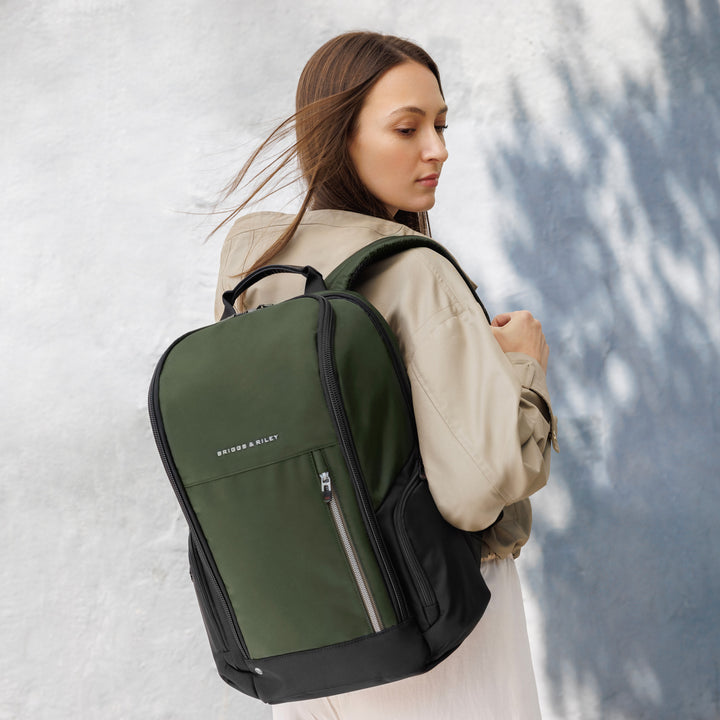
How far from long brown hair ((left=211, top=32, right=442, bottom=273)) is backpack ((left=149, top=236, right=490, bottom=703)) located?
0.24m

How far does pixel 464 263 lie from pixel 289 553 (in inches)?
59.1

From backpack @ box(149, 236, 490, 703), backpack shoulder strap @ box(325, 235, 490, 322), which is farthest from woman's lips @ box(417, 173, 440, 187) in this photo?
backpack @ box(149, 236, 490, 703)

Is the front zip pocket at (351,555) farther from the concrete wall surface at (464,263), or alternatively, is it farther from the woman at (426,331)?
the concrete wall surface at (464,263)

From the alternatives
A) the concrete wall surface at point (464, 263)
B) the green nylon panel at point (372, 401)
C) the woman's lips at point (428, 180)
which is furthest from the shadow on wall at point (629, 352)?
the green nylon panel at point (372, 401)

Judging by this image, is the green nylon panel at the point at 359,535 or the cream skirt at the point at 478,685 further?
the cream skirt at the point at 478,685

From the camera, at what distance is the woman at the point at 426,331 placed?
88 cm

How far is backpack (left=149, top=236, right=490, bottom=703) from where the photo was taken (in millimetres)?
881

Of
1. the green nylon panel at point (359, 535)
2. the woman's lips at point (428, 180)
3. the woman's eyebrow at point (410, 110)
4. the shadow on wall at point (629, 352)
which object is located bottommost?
the shadow on wall at point (629, 352)

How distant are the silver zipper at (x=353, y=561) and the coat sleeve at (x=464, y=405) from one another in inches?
4.3

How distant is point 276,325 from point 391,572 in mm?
310

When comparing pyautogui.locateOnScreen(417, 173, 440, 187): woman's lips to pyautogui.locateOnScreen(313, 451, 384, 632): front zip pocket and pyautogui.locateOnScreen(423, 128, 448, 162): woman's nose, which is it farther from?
pyautogui.locateOnScreen(313, 451, 384, 632): front zip pocket

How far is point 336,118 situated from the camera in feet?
3.61

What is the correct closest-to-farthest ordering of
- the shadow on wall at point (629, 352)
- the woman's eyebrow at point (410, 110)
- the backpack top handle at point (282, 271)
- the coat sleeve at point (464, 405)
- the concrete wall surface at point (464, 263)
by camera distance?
the coat sleeve at point (464, 405) → the backpack top handle at point (282, 271) → the woman's eyebrow at point (410, 110) → the concrete wall surface at point (464, 263) → the shadow on wall at point (629, 352)

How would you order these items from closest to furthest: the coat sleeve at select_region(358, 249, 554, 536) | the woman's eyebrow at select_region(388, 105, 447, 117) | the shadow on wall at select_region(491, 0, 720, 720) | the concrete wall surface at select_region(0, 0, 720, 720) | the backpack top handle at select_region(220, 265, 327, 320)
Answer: the coat sleeve at select_region(358, 249, 554, 536)
the backpack top handle at select_region(220, 265, 327, 320)
the woman's eyebrow at select_region(388, 105, 447, 117)
the concrete wall surface at select_region(0, 0, 720, 720)
the shadow on wall at select_region(491, 0, 720, 720)
